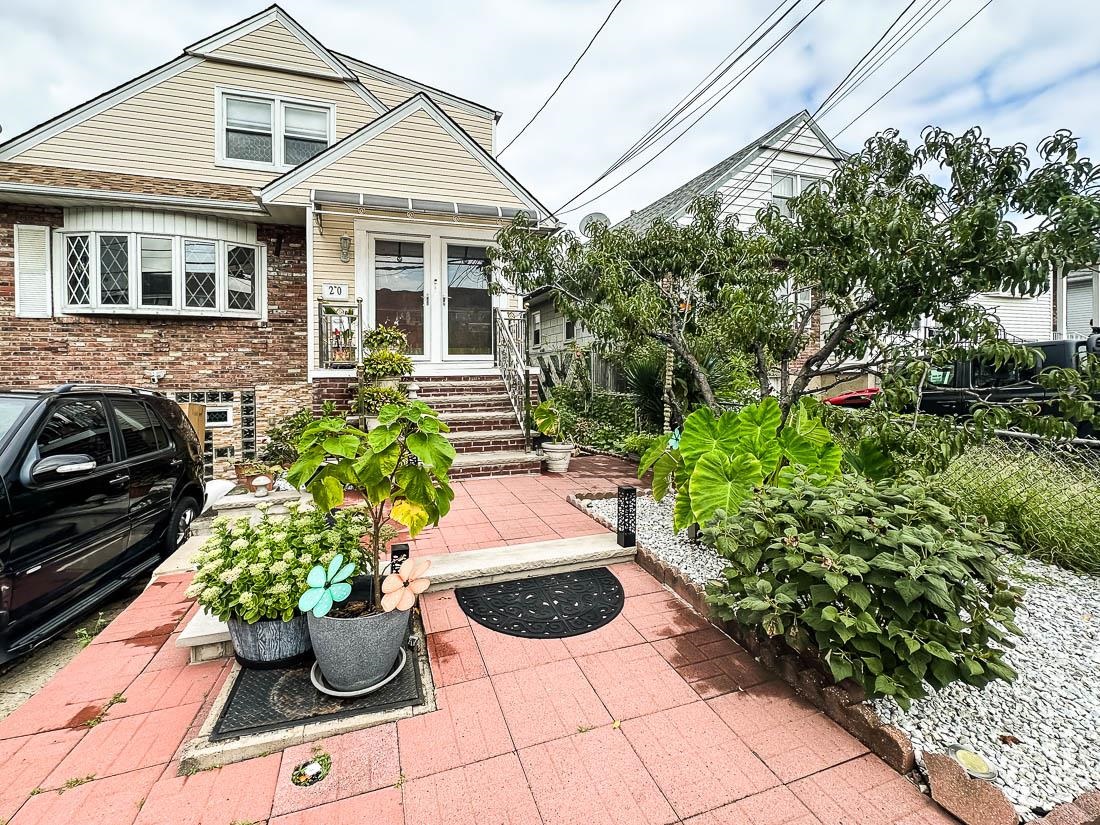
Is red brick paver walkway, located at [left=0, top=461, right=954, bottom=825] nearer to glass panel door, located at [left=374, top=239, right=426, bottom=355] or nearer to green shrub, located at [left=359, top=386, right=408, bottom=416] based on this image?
green shrub, located at [left=359, top=386, right=408, bottom=416]

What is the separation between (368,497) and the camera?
245cm

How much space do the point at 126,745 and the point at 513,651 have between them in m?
1.64

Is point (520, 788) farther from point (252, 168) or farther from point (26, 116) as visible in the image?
point (26, 116)

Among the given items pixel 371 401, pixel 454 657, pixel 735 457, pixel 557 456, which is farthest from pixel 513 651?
pixel 371 401

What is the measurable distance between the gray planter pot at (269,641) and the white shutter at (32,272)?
8.58 m

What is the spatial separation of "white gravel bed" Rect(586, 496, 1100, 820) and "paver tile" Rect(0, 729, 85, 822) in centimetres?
326

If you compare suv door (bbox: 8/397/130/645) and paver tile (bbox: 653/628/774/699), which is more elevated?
suv door (bbox: 8/397/130/645)

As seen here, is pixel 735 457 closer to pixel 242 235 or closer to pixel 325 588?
pixel 325 588

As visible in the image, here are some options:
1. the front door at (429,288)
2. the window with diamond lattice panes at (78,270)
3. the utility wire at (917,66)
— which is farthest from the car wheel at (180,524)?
the utility wire at (917,66)

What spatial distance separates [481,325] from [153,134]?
6338 mm

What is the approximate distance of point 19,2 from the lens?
22.7 feet

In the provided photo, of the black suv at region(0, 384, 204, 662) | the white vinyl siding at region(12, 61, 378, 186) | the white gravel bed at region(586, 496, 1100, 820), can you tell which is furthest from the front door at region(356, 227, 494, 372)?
the white gravel bed at region(586, 496, 1100, 820)

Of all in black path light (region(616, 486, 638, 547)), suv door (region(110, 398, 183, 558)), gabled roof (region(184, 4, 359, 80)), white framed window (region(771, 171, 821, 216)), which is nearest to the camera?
suv door (region(110, 398, 183, 558))

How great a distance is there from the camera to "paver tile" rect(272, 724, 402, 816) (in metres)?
1.82
